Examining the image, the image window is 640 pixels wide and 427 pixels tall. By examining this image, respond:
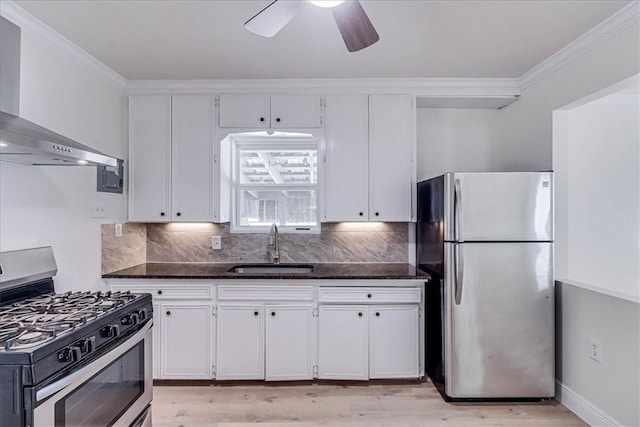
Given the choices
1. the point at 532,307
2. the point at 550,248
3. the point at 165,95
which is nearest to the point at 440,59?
the point at 550,248

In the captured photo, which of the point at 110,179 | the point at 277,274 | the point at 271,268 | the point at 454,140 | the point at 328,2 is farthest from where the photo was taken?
the point at 454,140

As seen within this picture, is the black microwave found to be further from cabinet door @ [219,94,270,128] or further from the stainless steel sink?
the stainless steel sink

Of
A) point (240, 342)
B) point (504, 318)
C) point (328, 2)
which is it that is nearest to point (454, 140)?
point (504, 318)

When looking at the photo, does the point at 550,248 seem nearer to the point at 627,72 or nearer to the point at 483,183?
the point at 483,183

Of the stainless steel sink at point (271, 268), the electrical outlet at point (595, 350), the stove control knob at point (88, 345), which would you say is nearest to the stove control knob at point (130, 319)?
the stove control knob at point (88, 345)

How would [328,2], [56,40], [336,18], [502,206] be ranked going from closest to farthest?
[328,2], [336,18], [56,40], [502,206]

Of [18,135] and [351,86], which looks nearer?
[18,135]

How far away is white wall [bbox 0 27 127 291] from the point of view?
6.67 ft

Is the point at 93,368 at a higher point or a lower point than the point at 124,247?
lower

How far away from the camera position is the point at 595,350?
7.47 feet

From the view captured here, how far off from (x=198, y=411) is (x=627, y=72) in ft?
11.0

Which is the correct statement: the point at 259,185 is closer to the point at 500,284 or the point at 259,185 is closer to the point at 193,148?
the point at 193,148

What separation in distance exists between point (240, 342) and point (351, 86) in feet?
7.31

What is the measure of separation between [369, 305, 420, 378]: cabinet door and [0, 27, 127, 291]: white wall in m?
2.11
